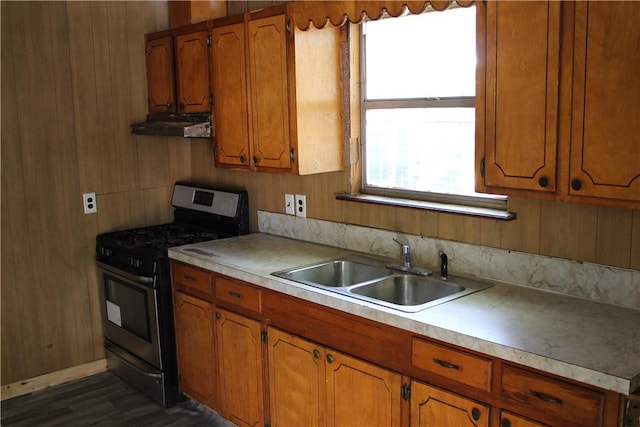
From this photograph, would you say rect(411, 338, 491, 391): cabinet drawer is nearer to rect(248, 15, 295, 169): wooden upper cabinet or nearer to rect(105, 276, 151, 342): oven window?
rect(248, 15, 295, 169): wooden upper cabinet

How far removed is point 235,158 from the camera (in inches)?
136

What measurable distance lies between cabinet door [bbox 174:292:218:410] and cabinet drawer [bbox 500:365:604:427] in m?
1.69

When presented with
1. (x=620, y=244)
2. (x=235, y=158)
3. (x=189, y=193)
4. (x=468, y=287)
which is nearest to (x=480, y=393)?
(x=468, y=287)

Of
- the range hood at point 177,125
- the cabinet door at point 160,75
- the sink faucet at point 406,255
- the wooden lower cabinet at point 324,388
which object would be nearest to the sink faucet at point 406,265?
the sink faucet at point 406,255

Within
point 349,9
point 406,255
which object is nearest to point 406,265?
point 406,255

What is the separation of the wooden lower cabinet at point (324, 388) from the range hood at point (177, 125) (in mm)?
1278

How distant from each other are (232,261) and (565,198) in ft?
5.33

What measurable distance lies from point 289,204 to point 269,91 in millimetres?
720

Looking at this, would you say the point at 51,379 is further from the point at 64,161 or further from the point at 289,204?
the point at 289,204

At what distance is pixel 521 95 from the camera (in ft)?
7.05

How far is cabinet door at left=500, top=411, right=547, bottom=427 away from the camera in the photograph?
1937 mm

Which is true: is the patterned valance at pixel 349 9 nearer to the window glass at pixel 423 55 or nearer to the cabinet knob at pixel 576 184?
the window glass at pixel 423 55

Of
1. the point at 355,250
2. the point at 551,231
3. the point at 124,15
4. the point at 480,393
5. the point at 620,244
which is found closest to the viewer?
the point at 480,393

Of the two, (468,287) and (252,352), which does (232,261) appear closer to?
(252,352)
